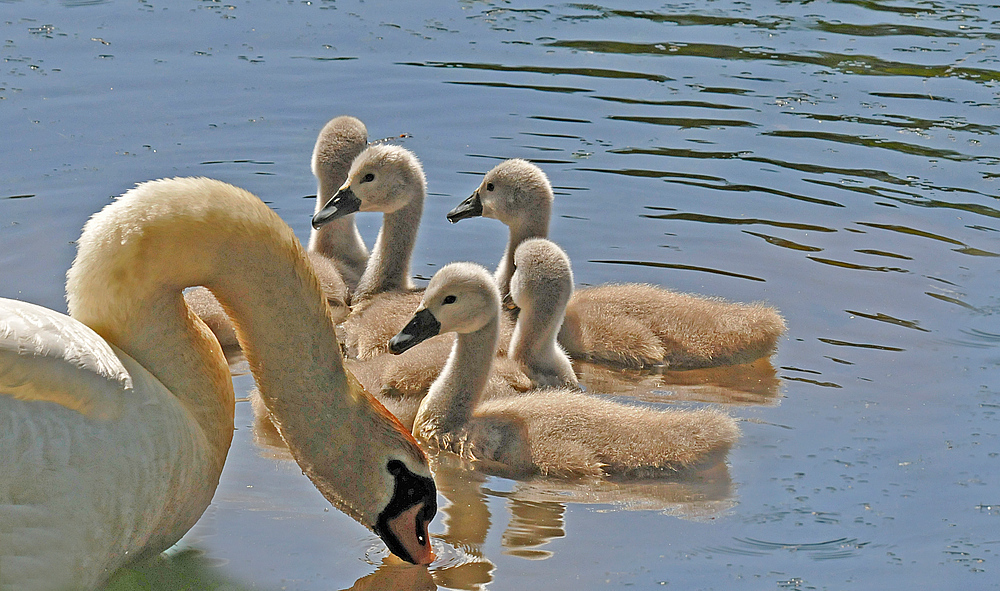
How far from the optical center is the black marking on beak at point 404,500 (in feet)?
13.2

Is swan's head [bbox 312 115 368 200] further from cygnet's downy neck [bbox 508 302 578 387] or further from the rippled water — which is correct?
cygnet's downy neck [bbox 508 302 578 387]

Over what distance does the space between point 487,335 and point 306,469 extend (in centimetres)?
171

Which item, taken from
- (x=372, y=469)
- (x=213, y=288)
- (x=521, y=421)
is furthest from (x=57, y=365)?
(x=521, y=421)

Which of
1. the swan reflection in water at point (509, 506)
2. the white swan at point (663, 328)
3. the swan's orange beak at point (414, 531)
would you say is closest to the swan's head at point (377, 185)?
the white swan at point (663, 328)

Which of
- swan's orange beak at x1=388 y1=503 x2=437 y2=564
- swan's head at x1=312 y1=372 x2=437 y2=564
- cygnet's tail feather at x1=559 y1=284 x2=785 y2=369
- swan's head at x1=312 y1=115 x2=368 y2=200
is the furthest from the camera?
swan's head at x1=312 y1=115 x2=368 y2=200

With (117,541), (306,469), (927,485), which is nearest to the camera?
(117,541)

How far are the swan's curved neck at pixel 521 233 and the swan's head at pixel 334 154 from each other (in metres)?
1.17

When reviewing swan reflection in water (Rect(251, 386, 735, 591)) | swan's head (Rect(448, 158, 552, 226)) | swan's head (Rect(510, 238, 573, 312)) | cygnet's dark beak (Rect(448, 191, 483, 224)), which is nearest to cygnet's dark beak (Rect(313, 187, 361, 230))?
cygnet's dark beak (Rect(448, 191, 483, 224))

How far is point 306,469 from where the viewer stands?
13.3 ft

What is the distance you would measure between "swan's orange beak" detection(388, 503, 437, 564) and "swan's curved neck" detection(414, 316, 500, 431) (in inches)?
46.8

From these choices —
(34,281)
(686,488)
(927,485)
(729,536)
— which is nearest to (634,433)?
(686,488)

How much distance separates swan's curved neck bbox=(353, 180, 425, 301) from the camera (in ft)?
22.7

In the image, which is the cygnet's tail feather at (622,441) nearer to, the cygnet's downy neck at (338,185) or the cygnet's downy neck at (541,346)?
the cygnet's downy neck at (541,346)

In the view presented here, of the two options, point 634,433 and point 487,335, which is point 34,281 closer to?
point 487,335
